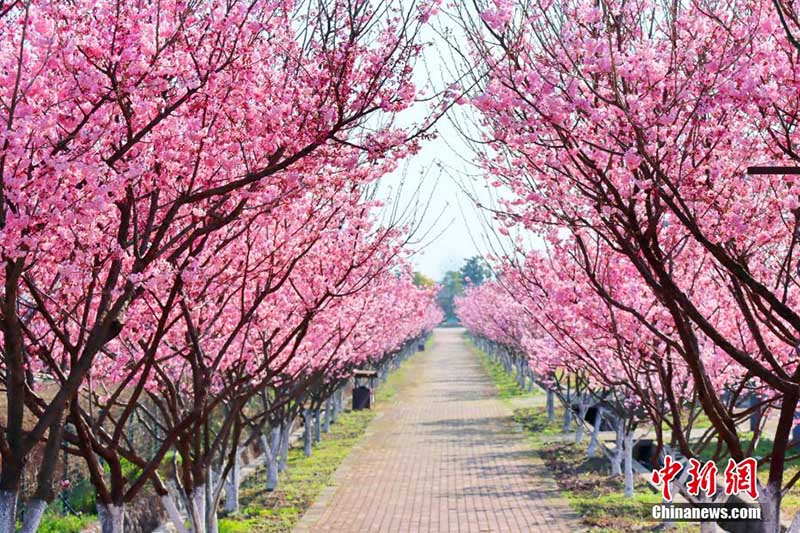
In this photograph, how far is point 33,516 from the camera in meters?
5.34

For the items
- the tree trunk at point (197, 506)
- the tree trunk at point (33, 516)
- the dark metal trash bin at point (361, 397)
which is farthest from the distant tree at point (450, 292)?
the tree trunk at point (33, 516)

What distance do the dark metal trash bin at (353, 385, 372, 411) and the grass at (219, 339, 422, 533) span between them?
3.46m

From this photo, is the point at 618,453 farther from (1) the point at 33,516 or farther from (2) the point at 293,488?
(1) the point at 33,516

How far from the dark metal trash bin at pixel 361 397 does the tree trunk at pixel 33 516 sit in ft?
88.2

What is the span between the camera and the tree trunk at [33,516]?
5258 mm

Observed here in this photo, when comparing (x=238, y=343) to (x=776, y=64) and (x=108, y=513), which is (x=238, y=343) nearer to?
(x=108, y=513)

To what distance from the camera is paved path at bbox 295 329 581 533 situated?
13.9 meters

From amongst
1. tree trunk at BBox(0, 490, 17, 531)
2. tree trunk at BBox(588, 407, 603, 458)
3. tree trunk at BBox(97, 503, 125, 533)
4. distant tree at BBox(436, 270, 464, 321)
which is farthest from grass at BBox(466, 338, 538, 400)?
distant tree at BBox(436, 270, 464, 321)

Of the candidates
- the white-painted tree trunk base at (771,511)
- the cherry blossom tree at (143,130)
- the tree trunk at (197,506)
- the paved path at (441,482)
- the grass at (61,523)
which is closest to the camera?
the cherry blossom tree at (143,130)

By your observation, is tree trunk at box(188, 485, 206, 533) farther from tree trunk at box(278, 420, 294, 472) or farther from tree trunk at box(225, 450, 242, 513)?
tree trunk at box(278, 420, 294, 472)

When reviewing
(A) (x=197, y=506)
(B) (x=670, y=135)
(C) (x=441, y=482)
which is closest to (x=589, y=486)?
(C) (x=441, y=482)

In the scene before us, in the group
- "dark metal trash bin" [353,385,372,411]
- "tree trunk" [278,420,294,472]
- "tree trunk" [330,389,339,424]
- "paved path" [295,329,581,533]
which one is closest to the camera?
"paved path" [295,329,581,533]

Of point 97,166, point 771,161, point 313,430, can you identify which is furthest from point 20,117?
point 313,430

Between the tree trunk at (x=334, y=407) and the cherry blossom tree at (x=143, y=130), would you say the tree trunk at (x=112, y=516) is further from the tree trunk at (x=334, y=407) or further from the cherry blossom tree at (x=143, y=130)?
the tree trunk at (x=334, y=407)
